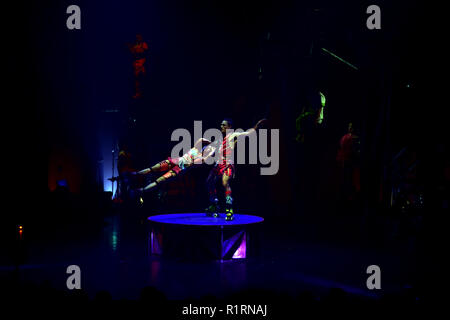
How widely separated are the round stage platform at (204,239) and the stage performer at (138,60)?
159 inches

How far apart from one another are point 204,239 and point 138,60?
4.96 meters

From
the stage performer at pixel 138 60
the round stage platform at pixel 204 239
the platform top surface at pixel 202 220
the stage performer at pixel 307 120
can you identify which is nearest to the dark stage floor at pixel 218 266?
the round stage platform at pixel 204 239

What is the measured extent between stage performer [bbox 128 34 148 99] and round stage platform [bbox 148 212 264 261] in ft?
13.2

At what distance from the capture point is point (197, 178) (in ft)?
28.9

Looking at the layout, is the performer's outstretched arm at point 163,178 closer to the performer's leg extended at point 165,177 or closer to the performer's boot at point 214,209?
the performer's leg extended at point 165,177

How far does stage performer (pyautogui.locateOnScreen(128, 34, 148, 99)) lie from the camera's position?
28.3ft

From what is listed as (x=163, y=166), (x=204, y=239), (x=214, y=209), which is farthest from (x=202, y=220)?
(x=163, y=166)

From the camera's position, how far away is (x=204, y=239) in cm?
546

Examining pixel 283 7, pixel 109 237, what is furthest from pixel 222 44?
pixel 109 237

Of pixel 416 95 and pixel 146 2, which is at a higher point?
pixel 146 2

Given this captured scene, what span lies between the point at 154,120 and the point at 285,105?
114 inches

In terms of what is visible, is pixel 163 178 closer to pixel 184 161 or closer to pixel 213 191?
pixel 184 161

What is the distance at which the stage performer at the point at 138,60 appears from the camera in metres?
8.62
